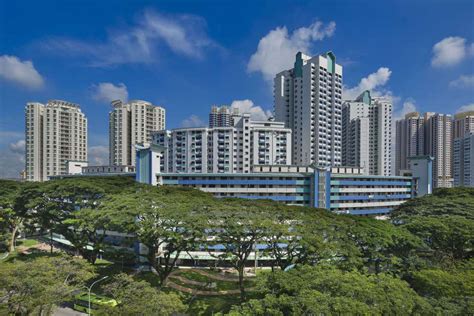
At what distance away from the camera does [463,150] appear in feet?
286

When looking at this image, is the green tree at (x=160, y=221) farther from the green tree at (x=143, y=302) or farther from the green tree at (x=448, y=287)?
the green tree at (x=448, y=287)

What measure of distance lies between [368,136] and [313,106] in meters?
24.5

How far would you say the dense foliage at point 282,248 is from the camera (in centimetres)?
1238

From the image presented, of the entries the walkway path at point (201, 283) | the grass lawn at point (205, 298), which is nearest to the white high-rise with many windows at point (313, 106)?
the walkway path at point (201, 283)

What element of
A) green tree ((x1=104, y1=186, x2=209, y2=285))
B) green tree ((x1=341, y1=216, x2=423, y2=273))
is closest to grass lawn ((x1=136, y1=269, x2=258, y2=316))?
green tree ((x1=104, y1=186, x2=209, y2=285))

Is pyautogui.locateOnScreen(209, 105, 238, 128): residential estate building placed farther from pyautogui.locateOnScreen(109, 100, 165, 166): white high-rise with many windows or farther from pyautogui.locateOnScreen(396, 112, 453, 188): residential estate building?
pyautogui.locateOnScreen(396, 112, 453, 188): residential estate building

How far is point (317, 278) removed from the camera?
44.3ft

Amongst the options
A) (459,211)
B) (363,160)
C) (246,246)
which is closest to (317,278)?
(246,246)

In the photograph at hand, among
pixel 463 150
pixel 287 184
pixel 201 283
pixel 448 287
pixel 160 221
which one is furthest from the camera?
pixel 463 150

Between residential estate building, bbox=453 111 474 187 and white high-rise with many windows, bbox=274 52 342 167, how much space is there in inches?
1780

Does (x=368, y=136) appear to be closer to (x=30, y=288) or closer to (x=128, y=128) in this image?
(x=128, y=128)

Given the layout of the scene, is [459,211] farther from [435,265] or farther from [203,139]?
[203,139]

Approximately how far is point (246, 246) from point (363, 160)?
7209 cm

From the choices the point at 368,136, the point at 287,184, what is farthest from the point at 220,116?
the point at 287,184
